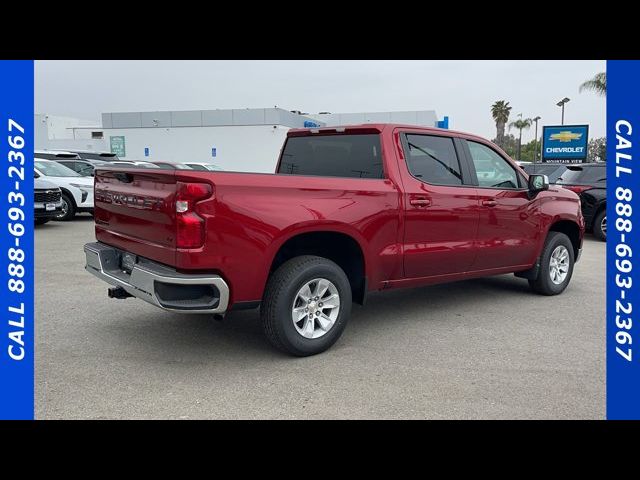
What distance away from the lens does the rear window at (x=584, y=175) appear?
12234mm

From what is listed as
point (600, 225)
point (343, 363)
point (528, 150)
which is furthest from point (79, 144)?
point (528, 150)

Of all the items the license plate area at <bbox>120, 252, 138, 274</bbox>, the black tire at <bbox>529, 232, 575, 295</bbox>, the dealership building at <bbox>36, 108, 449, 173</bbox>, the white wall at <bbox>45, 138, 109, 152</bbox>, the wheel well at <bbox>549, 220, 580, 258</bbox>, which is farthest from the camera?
the white wall at <bbox>45, 138, 109, 152</bbox>

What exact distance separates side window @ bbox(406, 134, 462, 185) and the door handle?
0.71 feet

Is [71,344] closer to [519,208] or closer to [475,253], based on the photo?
[475,253]

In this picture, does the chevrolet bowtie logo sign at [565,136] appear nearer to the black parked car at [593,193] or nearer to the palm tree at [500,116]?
the black parked car at [593,193]

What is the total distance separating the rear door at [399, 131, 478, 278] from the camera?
16.5 ft

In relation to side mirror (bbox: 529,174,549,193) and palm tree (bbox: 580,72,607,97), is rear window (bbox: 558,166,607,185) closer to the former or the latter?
side mirror (bbox: 529,174,549,193)

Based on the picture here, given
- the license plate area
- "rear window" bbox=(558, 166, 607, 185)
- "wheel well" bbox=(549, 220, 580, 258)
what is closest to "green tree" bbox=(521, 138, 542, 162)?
"rear window" bbox=(558, 166, 607, 185)

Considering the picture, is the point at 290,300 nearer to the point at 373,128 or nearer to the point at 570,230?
the point at 373,128

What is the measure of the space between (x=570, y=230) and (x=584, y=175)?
20.5ft

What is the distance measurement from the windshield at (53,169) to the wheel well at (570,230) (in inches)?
482

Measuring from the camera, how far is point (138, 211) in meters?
4.20

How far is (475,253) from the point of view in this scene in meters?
5.63

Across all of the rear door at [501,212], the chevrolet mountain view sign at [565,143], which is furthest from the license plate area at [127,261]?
the chevrolet mountain view sign at [565,143]
